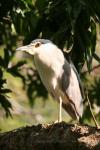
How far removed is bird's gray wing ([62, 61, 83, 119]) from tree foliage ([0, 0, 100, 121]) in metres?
0.09

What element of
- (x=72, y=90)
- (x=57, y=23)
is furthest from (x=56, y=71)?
(x=57, y=23)

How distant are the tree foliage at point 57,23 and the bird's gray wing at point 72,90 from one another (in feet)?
0.31

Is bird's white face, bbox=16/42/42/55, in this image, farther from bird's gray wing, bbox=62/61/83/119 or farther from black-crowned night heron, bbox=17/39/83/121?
bird's gray wing, bbox=62/61/83/119

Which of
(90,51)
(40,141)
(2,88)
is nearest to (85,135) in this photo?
(40,141)

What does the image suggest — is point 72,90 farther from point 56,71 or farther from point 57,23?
point 57,23

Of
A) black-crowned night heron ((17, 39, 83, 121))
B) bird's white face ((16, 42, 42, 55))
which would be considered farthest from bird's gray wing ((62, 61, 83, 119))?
bird's white face ((16, 42, 42, 55))

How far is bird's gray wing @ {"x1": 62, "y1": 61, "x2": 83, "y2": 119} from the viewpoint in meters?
5.93

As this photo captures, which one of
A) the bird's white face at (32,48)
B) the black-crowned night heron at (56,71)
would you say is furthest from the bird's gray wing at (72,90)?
the bird's white face at (32,48)

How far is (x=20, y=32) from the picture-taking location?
6.16 metres

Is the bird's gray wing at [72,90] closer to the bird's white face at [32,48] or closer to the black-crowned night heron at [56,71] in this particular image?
the black-crowned night heron at [56,71]

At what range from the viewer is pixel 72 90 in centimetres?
601

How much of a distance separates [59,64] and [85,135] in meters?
1.33

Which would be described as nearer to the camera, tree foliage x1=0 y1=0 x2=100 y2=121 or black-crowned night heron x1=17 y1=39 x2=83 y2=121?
tree foliage x1=0 y1=0 x2=100 y2=121

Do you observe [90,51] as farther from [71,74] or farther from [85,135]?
[85,135]
